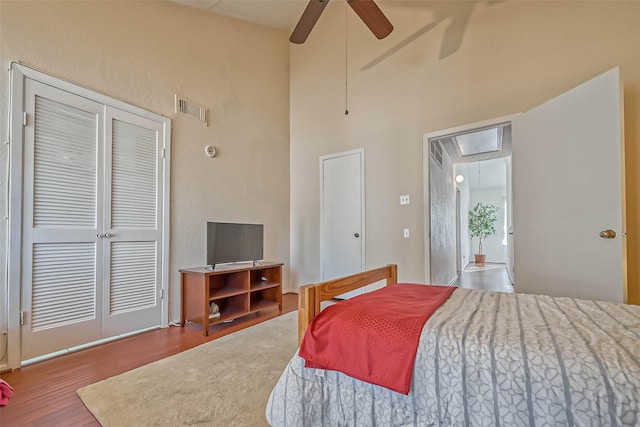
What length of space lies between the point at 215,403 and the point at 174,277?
1.80m

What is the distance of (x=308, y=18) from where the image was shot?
2.27 m

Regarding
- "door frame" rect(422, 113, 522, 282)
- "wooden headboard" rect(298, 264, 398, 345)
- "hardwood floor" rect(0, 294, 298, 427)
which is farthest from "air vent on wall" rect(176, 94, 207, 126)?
"wooden headboard" rect(298, 264, 398, 345)

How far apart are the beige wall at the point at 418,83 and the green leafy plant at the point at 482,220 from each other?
6.75 meters

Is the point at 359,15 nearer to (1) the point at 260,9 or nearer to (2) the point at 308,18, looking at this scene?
(2) the point at 308,18

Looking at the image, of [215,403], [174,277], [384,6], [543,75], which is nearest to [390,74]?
[384,6]

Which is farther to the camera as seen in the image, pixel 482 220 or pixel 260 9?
pixel 482 220

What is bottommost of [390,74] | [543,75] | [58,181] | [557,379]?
[557,379]

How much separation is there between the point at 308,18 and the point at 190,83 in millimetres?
1654

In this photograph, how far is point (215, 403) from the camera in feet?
5.18

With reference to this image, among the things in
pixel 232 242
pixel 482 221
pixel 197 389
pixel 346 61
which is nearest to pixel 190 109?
pixel 232 242

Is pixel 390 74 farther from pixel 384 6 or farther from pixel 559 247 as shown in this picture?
pixel 559 247

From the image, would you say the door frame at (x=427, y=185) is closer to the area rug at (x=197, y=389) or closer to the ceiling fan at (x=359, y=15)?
the ceiling fan at (x=359, y=15)

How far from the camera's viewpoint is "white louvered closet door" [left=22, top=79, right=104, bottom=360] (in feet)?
6.97

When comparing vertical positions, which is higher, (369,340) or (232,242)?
(232,242)
